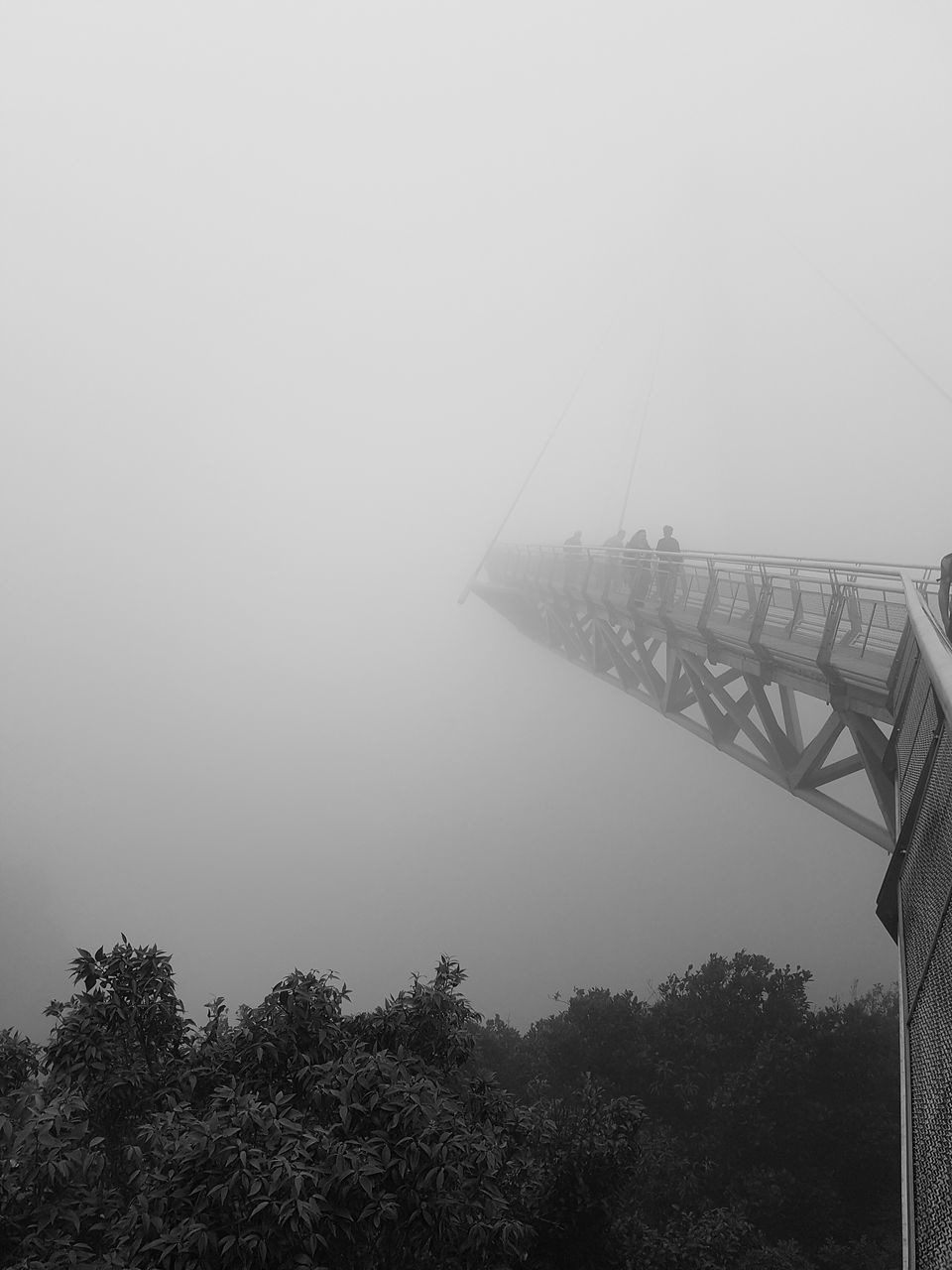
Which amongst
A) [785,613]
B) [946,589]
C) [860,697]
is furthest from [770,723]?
[946,589]

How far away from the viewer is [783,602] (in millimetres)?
9500

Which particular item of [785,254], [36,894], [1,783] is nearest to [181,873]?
[36,894]

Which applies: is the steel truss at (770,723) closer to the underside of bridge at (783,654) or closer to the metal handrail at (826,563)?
the underside of bridge at (783,654)

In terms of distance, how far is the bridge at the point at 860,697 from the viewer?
2.17 m

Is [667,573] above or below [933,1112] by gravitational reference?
above

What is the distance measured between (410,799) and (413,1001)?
2495 inches

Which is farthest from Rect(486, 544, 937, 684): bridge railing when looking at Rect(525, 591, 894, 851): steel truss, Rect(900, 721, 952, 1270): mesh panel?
Rect(900, 721, 952, 1270): mesh panel

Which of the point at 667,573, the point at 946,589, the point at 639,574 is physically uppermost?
the point at 639,574

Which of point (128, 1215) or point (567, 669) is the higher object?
point (567, 669)

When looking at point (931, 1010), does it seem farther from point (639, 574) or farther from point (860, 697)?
point (639, 574)

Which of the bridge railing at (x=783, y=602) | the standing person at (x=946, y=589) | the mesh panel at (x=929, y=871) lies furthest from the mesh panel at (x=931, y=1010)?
the bridge railing at (x=783, y=602)

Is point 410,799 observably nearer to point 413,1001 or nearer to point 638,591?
point 638,591

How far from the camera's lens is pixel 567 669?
71.4m

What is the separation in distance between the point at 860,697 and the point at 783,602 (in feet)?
6.69
